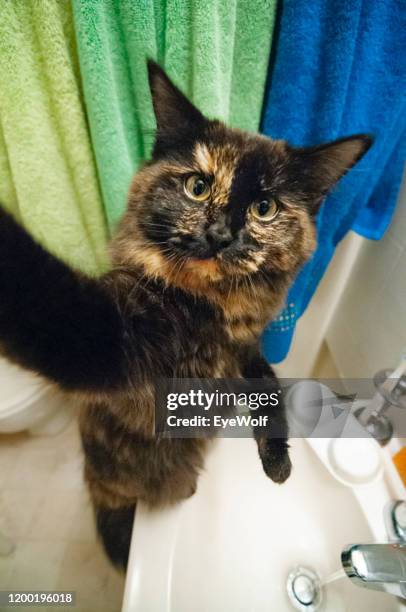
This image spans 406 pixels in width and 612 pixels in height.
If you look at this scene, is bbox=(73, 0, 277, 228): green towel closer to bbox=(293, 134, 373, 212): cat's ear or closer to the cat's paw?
bbox=(293, 134, 373, 212): cat's ear

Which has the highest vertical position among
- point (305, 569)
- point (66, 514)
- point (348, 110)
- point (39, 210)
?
point (348, 110)

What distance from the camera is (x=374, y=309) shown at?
89 centimetres

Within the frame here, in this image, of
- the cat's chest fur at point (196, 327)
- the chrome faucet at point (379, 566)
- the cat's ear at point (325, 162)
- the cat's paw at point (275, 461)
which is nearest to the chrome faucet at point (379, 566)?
the chrome faucet at point (379, 566)

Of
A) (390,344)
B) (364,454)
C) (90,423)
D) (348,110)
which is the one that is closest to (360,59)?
(348,110)

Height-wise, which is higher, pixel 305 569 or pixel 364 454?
pixel 364 454

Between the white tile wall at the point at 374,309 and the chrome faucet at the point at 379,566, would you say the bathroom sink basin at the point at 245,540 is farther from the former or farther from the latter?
the white tile wall at the point at 374,309

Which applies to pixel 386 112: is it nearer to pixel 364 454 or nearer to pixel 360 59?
pixel 360 59

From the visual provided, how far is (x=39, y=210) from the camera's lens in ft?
2.25

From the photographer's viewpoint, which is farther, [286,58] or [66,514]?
[66,514]

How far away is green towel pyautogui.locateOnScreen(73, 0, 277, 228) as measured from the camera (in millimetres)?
521

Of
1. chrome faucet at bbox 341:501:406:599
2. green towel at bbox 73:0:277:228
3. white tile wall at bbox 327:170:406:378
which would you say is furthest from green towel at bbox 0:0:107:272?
white tile wall at bbox 327:170:406:378

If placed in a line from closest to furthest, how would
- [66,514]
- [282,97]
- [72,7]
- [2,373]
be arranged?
[72,7], [282,97], [2,373], [66,514]

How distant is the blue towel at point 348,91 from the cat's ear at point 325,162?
0.45 ft

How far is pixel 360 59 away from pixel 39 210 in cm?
72
